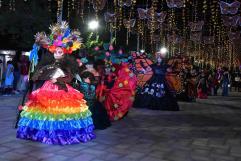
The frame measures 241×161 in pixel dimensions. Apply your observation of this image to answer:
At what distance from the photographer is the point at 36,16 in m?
15.7

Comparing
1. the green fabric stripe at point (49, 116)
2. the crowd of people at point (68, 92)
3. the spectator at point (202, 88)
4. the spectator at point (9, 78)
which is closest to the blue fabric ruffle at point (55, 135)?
the crowd of people at point (68, 92)

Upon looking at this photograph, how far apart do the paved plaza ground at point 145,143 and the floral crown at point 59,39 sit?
1.98m

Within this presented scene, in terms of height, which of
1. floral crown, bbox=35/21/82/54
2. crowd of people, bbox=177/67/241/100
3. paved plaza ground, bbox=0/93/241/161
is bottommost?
paved plaza ground, bbox=0/93/241/161

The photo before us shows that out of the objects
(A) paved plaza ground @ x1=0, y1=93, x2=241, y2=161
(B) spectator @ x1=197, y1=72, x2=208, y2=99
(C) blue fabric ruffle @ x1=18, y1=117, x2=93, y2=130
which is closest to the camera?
(A) paved plaza ground @ x1=0, y1=93, x2=241, y2=161

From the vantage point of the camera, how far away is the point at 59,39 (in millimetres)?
6754

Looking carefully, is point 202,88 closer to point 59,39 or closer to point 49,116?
point 59,39

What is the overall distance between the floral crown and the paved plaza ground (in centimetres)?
198

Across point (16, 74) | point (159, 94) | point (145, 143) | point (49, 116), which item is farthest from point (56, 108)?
point (16, 74)

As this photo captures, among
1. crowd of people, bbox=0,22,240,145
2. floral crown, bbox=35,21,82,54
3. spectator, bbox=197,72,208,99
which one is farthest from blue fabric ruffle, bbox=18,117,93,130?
spectator, bbox=197,72,208,99

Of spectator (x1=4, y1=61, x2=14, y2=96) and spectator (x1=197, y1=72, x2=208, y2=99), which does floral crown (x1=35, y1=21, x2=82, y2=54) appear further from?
spectator (x1=197, y1=72, x2=208, y2=99)

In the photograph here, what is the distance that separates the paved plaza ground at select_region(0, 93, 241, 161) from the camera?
5.62 metres

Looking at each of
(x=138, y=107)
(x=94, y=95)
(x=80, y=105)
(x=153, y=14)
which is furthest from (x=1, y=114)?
(x=153, y=14)

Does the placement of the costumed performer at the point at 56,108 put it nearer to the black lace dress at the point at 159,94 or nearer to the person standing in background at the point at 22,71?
the black lace dress at the point at 159,94

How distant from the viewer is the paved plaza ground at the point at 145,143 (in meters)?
5.62
